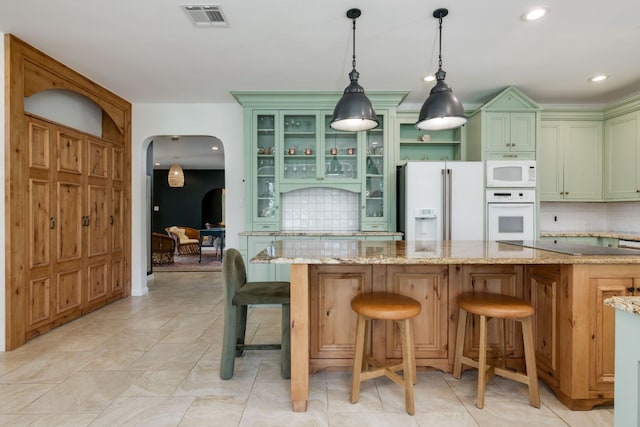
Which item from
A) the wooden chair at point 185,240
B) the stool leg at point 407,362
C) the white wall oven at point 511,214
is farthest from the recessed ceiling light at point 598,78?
the wooden chair at point 185,240

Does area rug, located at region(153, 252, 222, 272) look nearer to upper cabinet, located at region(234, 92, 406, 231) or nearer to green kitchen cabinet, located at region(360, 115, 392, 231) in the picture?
upper cabinet, located at region(234, 92, 406, 231)

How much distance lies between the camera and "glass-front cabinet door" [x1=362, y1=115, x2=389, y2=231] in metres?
4.30

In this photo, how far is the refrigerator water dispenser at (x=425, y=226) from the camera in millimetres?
3918

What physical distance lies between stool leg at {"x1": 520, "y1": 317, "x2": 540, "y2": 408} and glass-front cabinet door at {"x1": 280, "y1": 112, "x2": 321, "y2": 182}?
9.50ft

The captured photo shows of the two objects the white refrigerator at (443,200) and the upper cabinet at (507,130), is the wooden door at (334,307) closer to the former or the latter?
the white refrigerator at (443,200)

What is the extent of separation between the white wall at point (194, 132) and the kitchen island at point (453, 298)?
2434mm

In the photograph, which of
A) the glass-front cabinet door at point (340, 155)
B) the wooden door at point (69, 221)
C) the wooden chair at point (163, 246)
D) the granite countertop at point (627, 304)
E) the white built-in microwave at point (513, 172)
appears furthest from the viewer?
the wooden chair at point (163, 246)

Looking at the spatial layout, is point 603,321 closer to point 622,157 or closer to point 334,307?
point 334,307

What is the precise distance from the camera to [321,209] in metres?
4.61

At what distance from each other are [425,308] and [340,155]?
2.52 m

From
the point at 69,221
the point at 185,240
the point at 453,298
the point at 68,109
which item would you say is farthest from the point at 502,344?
the point at 185,240

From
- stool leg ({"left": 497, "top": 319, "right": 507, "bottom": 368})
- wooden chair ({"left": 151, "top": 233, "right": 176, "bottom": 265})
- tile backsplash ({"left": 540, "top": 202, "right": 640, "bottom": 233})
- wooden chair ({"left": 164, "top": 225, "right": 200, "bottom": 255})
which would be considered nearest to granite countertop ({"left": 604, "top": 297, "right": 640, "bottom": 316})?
stool leg ({"left": 497, "top": 319, "right": 507, "bottom": 368})

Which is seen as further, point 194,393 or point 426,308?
point 426,308

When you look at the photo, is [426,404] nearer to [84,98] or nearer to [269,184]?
[269,184]
